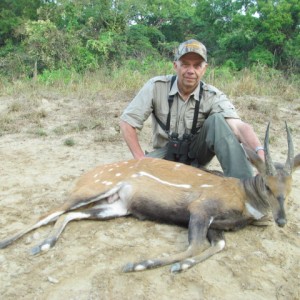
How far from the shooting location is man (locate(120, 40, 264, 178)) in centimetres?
473

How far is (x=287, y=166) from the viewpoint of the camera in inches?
148

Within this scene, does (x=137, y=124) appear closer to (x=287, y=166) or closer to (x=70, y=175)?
(x=70, y=175)

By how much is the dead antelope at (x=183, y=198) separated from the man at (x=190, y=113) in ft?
2.15

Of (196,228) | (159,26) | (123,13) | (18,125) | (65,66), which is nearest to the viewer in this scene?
(196,228)

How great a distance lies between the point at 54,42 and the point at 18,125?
854cm

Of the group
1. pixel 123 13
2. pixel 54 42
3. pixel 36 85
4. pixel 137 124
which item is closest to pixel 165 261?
pixel 137 124

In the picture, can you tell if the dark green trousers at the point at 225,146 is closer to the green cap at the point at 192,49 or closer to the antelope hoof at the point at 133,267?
the green cap at the point at 192,49

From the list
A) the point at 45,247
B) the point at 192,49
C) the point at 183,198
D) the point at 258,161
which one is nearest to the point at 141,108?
the point at 192,49

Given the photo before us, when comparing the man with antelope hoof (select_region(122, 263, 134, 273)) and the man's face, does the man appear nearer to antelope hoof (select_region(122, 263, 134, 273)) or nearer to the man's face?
the man's face

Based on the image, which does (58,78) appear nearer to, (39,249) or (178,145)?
(178,145)

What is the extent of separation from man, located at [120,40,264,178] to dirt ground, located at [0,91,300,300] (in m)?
0.98

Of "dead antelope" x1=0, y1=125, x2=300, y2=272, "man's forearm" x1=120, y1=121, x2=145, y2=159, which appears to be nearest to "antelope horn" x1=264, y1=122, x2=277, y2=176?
"dead antelope" x1=0, y1=125, x2=300, y2=272

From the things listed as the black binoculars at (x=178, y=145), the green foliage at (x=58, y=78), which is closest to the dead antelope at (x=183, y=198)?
the black binoculars at (x=178, y=145)

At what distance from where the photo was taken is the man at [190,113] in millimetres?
4730
